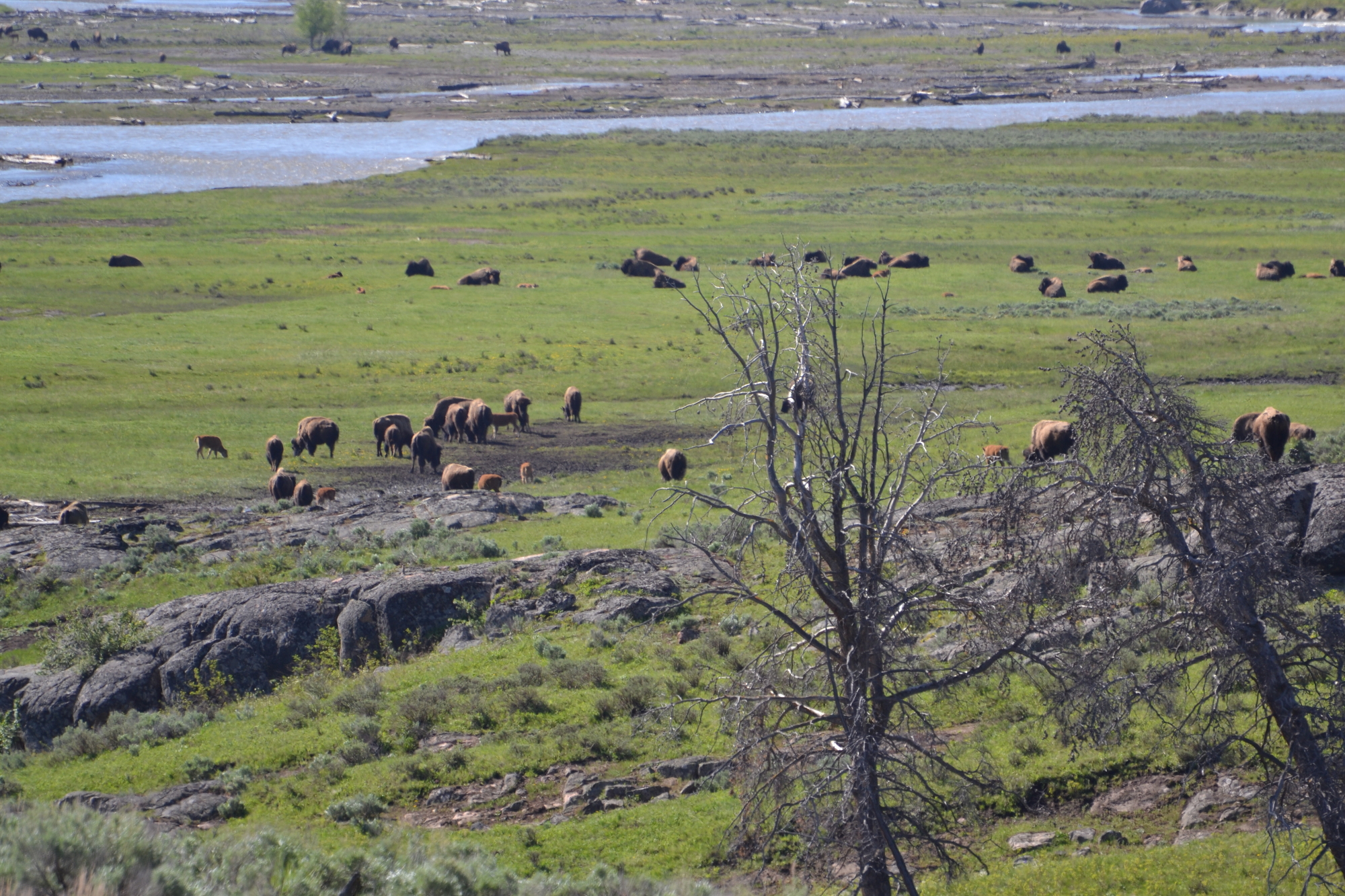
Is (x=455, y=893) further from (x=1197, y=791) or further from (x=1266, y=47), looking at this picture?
(x=1266, y=47)

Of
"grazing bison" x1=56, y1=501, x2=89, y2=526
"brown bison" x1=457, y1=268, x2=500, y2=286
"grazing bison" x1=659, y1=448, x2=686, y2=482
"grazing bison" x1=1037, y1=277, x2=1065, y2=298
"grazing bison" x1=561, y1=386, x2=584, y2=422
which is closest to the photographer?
"grazing bison" x1=56, y1=501, x2=89, y2=526

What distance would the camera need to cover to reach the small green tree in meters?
151

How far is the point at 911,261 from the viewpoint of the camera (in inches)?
2271

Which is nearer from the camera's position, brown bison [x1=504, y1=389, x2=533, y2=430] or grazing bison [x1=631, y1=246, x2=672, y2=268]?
brown bison [x1=504, y1=389, x2=533, y2=430]

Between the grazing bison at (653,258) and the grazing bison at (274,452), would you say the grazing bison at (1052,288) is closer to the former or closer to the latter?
the grazing bison at (653,258)

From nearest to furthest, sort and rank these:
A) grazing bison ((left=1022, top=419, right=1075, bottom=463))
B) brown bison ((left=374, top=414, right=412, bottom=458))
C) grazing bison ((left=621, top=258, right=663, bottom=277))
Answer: grazing bison ((left=1022, top=419, right=1075, bottom=463))
brown bison ((left=374, top=414, right=412, bottom=458))
grazing bison ((left=621, top=258, right=663, bottom=277))

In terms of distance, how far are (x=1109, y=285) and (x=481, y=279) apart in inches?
1157

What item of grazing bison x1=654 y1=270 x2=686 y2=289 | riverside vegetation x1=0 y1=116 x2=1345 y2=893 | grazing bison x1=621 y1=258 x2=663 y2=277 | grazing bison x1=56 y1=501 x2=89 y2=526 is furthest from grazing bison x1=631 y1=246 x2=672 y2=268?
grazing bison x1=56 y1=501 x2=89 y2=526

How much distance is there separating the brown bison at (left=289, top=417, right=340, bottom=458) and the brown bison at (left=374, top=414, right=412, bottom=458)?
1.25 m

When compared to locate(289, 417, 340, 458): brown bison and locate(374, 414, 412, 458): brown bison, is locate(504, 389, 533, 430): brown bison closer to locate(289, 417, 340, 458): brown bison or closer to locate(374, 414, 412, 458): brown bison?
locate(374, 414, 412, 458): brown bison

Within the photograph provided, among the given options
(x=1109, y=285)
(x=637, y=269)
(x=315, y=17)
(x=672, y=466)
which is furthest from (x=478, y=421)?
(x=315, y=17)

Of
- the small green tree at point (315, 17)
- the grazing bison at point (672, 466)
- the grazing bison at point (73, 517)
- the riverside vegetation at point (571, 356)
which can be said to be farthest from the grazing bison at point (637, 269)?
the small green tree at point (315, 17)

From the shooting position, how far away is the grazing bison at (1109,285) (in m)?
52.0

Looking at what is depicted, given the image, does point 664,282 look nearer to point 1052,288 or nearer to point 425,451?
point 1052,288
